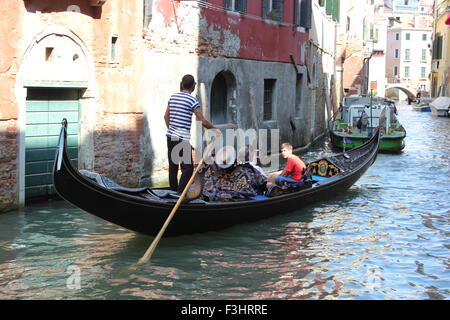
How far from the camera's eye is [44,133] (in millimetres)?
7734

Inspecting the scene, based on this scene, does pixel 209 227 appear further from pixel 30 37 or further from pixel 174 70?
pixel 174 70

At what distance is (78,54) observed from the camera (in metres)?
7.80

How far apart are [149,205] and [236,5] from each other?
21.4ft

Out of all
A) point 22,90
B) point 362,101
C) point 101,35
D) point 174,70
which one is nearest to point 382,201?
point 174,70

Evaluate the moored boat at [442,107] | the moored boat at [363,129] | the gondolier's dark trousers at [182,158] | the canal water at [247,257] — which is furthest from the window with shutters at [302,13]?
the moored boat at [442,107]

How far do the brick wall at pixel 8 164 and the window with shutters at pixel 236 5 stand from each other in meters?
4.96

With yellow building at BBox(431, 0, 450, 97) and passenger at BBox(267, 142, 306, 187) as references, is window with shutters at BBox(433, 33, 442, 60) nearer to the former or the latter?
yellow building at BBox(431, 0, 450, 97)

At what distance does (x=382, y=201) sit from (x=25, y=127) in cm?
426

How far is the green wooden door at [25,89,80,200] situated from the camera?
295 inches

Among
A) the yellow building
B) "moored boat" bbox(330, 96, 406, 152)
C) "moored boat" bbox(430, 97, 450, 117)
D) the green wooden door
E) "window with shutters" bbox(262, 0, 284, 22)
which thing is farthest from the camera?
the yellow building

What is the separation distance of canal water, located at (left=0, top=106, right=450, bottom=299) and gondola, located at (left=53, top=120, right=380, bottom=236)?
132 millimetres

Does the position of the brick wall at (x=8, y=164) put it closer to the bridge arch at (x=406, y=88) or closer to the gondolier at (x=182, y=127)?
the gondolier at (x=182, y=127)

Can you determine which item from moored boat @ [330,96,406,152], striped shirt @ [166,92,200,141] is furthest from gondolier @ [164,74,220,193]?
moored boat @ [330,96,406,152]
